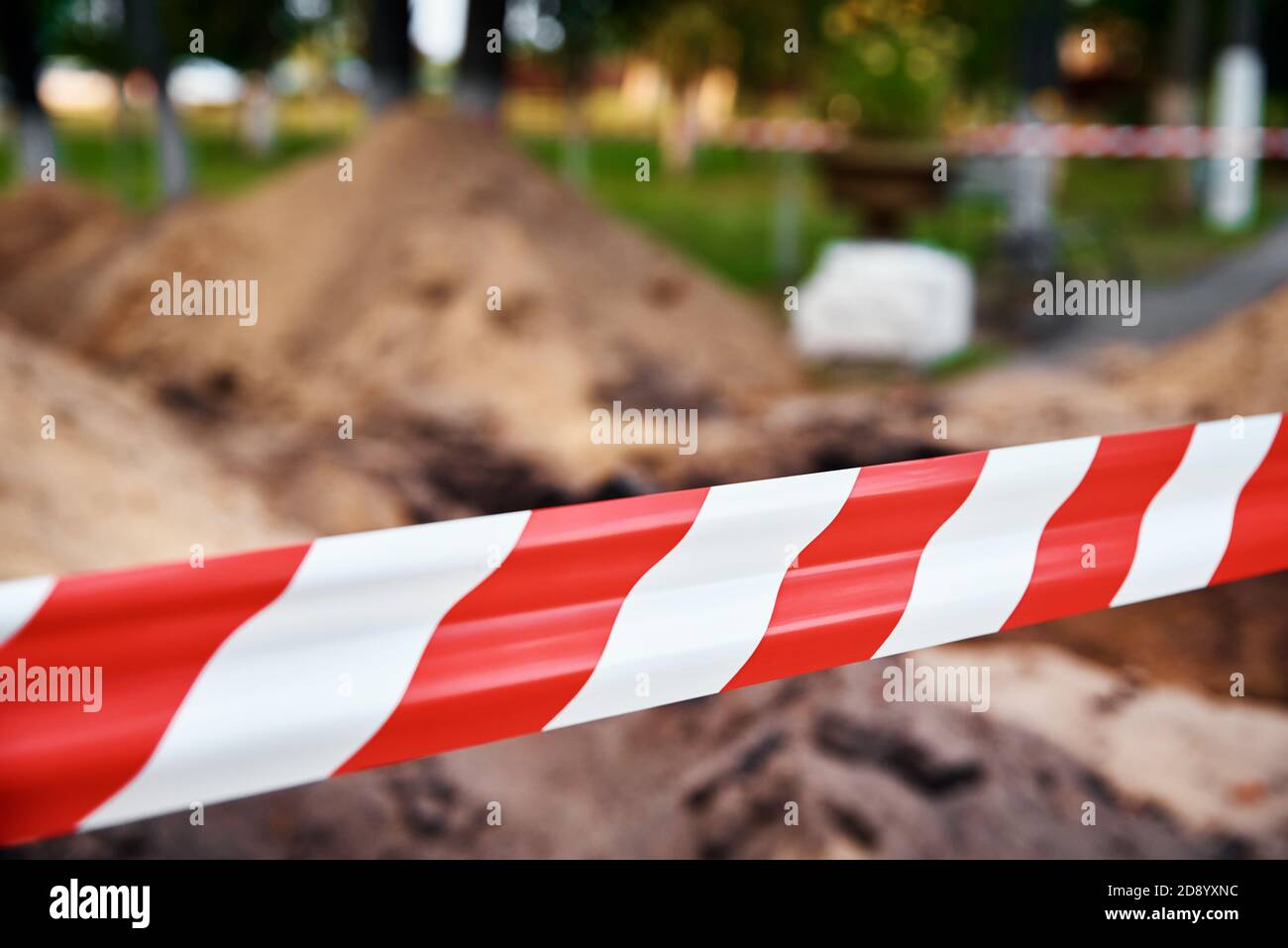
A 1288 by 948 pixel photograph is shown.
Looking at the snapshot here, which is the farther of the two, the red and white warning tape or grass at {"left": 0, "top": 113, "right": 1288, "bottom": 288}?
grass at {"left": 0, "top": 113, "right": 1288, "bottom": 288}

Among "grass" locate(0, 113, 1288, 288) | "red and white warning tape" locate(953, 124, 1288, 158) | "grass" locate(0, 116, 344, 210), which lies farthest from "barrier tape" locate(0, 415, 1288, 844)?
"grass" locate(0, 116, 344, 210)

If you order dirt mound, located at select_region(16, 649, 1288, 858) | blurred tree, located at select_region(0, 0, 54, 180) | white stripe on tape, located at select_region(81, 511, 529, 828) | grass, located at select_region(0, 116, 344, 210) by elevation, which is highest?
grass, located at select_region(0, 116, 344, 210)

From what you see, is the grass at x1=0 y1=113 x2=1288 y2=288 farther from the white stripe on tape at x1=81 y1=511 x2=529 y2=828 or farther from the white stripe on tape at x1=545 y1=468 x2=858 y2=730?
the white stripe on tape at x1=81 y1=511 x2=529 y2=828

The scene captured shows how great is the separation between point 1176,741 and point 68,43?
Answer: 30.5m

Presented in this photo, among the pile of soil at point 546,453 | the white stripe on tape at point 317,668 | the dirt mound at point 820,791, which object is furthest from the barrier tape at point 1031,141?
the white stripe on tape at point 317,668

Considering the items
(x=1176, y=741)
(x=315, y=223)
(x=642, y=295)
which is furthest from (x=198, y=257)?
(x=1176, y=741)

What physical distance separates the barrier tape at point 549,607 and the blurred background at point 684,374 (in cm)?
126

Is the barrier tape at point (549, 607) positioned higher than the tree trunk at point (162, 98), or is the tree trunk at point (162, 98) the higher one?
the tree trunk at point (162, 98)

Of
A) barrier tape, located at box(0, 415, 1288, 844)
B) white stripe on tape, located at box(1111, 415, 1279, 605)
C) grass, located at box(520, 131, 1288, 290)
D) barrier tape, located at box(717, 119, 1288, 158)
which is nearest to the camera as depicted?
barrier tape, located at box(0, 415, 1288, 844)

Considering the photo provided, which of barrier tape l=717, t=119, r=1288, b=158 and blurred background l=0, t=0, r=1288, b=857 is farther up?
barrier tape l=717, t=119, r=1288, b=158

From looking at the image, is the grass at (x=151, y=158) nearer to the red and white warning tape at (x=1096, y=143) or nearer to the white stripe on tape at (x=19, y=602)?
the red and white warning tape at (x=1096, y=143)

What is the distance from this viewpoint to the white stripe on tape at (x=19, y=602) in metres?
1.84

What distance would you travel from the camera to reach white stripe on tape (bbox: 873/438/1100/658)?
262 cm

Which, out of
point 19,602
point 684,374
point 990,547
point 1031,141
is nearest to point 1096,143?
point 1031,141
